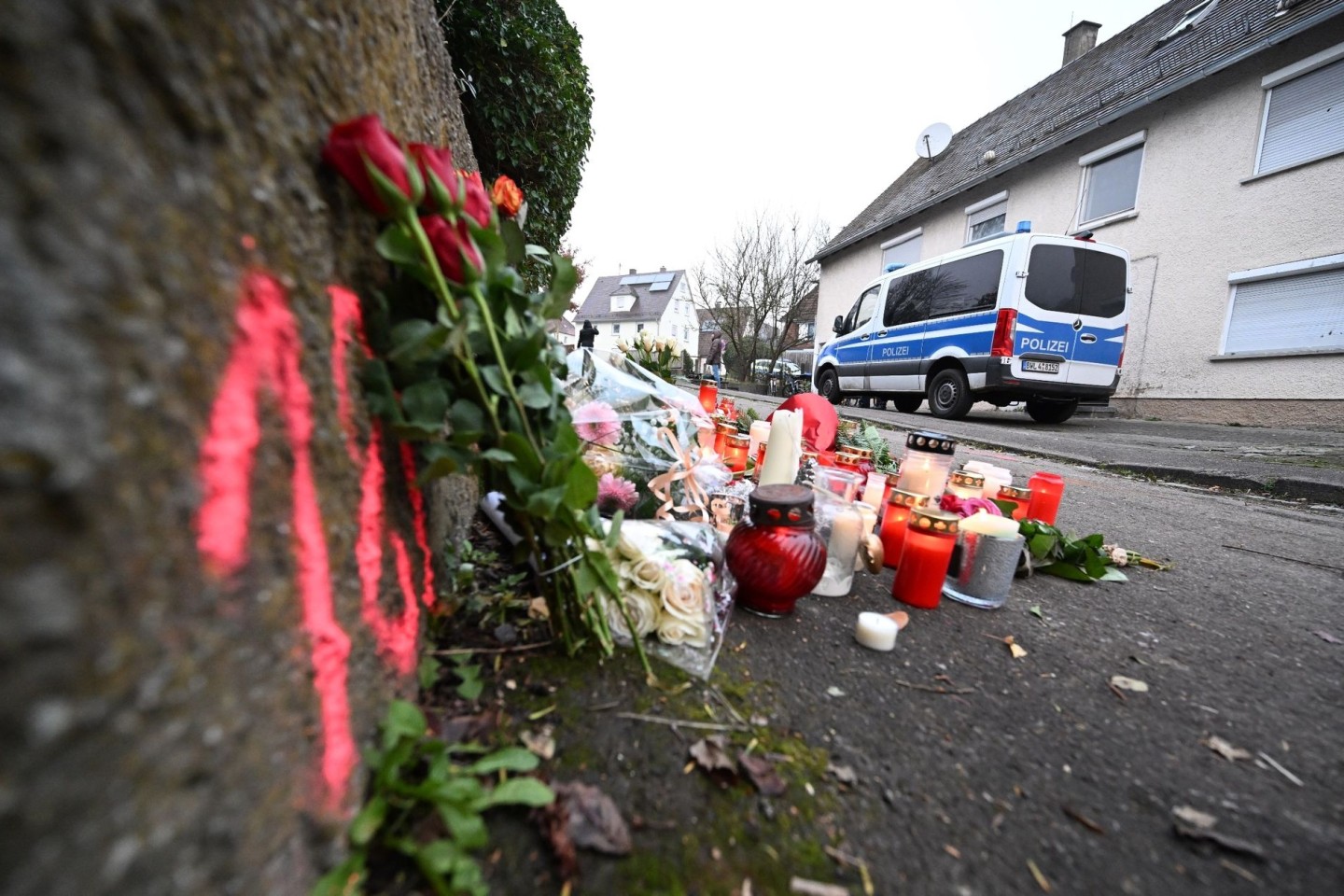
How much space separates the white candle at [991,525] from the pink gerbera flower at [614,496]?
84 centimetres

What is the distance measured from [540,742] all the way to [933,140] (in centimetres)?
1698

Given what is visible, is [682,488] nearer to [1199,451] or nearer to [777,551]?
[777,551]

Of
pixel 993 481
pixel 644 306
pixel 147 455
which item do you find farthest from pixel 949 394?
pixel 644 306

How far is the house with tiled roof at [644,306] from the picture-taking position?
39750mm

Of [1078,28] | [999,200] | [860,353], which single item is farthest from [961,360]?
[1078,28]

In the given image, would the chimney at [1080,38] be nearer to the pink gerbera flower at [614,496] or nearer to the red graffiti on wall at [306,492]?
the pink gerbera flower at [614,496]

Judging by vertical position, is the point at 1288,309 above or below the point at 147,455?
above

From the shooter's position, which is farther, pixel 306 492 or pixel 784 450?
pixel 784 450

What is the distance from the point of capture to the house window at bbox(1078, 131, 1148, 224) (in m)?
8.12

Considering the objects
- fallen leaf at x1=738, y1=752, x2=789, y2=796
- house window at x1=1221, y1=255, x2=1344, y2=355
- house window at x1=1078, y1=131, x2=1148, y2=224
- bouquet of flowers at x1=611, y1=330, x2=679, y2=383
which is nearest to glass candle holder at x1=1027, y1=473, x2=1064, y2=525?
fallen leaf at x1=738, y1=752, x2=789, y2=796

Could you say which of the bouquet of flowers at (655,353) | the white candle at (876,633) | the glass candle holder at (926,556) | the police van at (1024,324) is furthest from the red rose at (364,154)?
the police van at (1024,324)

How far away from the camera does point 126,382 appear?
33cm

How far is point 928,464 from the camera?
1713 millimetres

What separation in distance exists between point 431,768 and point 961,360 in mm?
7288
